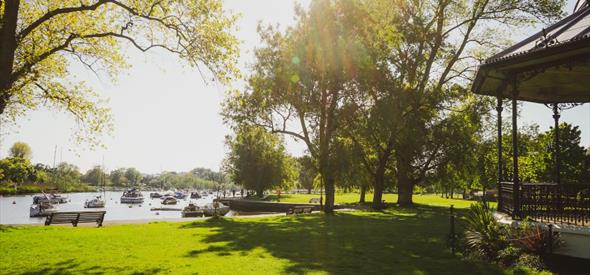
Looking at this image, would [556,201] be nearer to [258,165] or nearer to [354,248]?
[354,248]

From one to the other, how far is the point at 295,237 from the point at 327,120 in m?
16.6

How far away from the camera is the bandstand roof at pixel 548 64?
1118 centimetres

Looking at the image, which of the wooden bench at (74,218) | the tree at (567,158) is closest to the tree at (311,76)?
the wooden bench at (74,218)

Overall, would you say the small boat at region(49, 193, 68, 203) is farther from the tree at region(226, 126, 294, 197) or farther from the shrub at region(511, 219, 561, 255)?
the shrub at region(511, 219, 561, 255)

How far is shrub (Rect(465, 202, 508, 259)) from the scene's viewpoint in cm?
1123

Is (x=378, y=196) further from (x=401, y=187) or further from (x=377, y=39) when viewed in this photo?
(x=377, y=39)

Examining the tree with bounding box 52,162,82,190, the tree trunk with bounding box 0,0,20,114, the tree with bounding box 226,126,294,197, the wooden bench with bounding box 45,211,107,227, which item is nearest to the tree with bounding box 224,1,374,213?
the wooden bench with bounding box 45,211,107,227

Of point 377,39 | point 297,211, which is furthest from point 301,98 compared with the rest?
point 297,211

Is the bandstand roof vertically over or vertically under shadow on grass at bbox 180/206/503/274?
over

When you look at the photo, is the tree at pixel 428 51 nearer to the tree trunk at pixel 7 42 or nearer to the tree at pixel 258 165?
the tree trunk at pixel 7 42

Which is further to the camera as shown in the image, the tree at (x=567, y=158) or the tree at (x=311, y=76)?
the tree at (x=567, y=158)

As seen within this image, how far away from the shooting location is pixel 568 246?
33.7 ft

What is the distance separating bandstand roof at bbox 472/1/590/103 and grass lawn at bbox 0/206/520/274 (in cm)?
606

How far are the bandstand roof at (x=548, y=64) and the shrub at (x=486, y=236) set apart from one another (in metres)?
4.52
